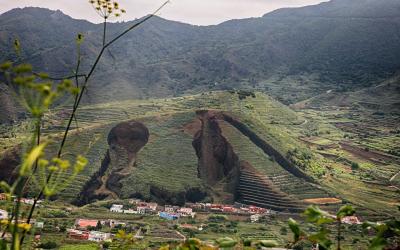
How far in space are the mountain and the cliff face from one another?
59.9 metres

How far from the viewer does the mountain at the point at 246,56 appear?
13425 centimetres

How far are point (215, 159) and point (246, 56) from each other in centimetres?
11165

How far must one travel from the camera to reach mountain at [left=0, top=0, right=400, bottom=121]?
440 feet

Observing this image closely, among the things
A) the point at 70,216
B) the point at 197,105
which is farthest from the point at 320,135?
the point at 70,216

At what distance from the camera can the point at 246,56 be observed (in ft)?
537

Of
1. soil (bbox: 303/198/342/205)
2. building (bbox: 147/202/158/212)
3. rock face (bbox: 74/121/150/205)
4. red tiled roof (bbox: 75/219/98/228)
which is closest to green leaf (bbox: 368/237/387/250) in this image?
red tiled roof (bbox: 75/219/98/228)

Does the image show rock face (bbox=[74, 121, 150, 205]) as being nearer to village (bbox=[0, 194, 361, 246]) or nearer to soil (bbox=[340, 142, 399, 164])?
village (bbox=[0, 194, 361, 246])

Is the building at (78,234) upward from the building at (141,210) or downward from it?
upward

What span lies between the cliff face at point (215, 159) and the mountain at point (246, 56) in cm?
5991

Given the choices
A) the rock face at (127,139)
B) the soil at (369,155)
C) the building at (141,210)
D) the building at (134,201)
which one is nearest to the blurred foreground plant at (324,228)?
the building at (141,210)

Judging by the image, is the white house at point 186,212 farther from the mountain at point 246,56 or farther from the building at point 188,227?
the mountain at point 246,56

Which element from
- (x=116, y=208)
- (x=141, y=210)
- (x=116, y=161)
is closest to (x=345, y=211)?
(x=141, y=210)

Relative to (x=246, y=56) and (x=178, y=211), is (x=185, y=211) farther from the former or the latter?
(x=246, y=56)

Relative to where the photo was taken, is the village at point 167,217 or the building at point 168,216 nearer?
the village at point 167,217
